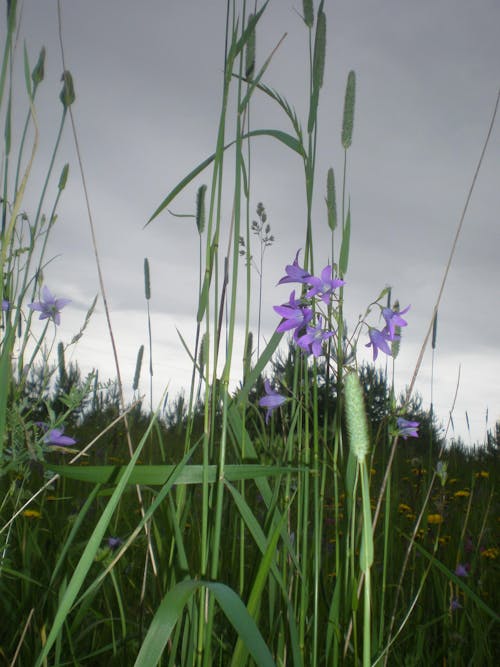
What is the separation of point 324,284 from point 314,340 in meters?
0.12

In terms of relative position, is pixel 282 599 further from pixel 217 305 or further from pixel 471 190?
pixel 471 190

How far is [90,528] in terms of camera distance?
244 cm

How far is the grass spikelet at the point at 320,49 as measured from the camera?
1078 mm

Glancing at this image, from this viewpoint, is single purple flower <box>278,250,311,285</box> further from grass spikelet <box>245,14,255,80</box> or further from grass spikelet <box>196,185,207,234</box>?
grass spikelet <box>245,14,255,80</box>

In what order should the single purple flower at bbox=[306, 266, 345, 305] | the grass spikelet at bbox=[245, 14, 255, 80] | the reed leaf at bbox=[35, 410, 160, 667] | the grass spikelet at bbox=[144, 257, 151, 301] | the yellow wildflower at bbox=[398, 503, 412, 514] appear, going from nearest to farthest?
the reed leaf at bbox=[35, 410, 160, 667]
the grass spikelet at bbox=[245, 14, 255, 80]
the single purple flower at bbox=[306, 266, 345, 305]
the grass spikelet at bbox=[144, 257, 151, 301]
the yellow wildflower at bbox=[398, 503, 412, 514]

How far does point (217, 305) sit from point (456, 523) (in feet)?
8.51

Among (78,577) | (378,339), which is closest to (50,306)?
(378,339)

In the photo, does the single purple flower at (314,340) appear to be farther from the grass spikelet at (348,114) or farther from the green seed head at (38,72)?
the green seed head at (38,72)

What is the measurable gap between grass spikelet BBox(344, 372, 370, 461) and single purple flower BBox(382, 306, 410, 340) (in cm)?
60

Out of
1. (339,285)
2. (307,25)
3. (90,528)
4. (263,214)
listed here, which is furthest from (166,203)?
(90,528)

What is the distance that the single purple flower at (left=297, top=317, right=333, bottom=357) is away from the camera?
115cm

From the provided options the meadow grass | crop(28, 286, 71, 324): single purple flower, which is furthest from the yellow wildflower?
crop(28, 286, 71, 324): single purple flower

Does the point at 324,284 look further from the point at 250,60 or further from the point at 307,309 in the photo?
the point at 250,60

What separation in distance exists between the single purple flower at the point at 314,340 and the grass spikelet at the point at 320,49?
46 cm
